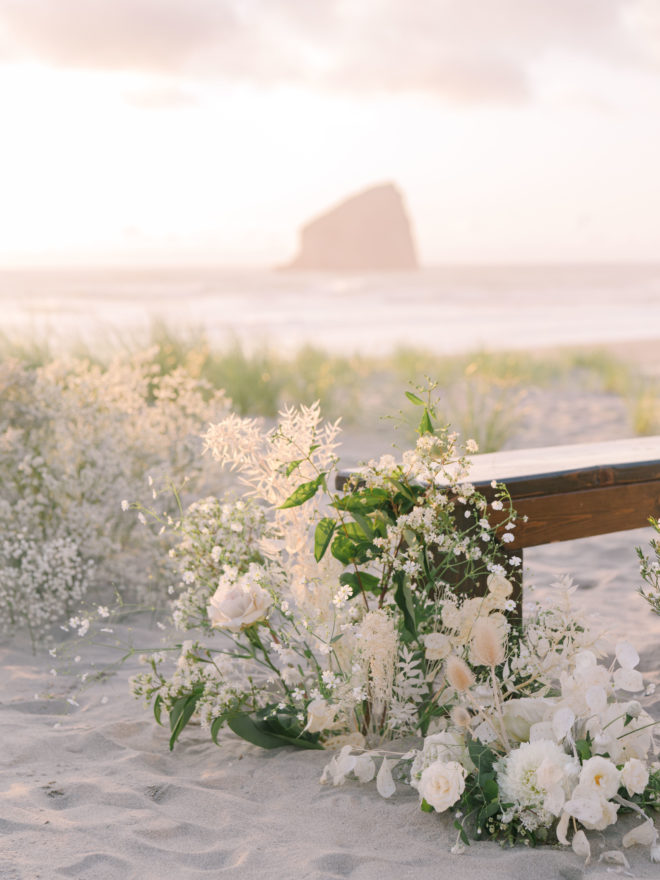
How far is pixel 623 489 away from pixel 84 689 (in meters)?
1.76

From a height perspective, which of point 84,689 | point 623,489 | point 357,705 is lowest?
point 84,689

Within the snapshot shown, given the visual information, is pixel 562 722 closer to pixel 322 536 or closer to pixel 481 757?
pixel 481 757

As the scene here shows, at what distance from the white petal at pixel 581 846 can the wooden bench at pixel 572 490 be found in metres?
0.78

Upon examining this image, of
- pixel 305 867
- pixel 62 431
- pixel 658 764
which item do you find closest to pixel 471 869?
pixel 305 867

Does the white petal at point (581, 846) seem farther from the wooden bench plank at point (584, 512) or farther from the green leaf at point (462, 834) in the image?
the wooden bench plank at point (584, 512)

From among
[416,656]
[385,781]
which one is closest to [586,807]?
[385,781]

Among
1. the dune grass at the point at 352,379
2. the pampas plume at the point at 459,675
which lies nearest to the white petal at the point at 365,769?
the pampas plume at the point at 459,675

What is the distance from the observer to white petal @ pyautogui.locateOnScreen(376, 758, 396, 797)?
6.79 ft

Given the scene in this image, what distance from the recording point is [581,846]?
5.95 ft

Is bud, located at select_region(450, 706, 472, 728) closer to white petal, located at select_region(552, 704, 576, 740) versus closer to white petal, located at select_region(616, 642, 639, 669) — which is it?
white petal, located at select_region(552, 704, 576, 740)

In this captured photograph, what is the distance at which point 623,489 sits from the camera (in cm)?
276

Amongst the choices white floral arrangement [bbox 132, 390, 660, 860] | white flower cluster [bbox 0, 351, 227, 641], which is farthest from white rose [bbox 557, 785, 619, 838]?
white flower cluster [bbox 0, 351, 227, 641]

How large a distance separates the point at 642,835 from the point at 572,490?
1.03 m

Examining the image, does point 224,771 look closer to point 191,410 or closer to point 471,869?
point 471,869
